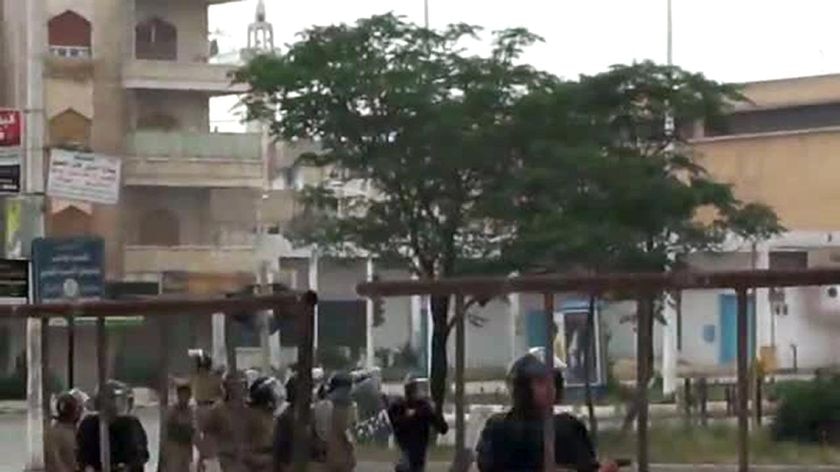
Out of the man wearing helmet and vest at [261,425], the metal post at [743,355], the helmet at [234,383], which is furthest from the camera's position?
the helmet at [234,383]

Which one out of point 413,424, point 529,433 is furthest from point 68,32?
point 529,433

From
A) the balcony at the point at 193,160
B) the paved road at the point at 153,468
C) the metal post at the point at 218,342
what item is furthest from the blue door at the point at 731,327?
the balcony at the point at 193,160

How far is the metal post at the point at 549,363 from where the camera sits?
9.81 meters

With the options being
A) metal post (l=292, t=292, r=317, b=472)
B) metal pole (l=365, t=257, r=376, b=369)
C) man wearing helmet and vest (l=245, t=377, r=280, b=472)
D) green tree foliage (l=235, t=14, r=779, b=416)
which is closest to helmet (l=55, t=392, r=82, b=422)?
man wearing helmet and vest (l=245, t=377, r=280, b=472)

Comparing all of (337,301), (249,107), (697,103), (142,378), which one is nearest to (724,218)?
(697,103)

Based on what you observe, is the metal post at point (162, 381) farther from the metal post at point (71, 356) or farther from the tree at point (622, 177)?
the tree at point (622, 177)

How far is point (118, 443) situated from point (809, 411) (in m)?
4.83

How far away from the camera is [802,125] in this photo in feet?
197

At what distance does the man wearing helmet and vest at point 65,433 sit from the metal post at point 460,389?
166 inches

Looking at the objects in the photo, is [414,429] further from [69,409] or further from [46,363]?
[69,409]

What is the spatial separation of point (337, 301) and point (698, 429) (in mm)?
32311

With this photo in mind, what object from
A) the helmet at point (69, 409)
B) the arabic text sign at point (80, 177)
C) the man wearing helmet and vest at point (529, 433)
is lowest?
the helmet at point (69, 409)

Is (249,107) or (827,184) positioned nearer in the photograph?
(249,107)

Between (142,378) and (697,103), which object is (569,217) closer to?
(697,103)
